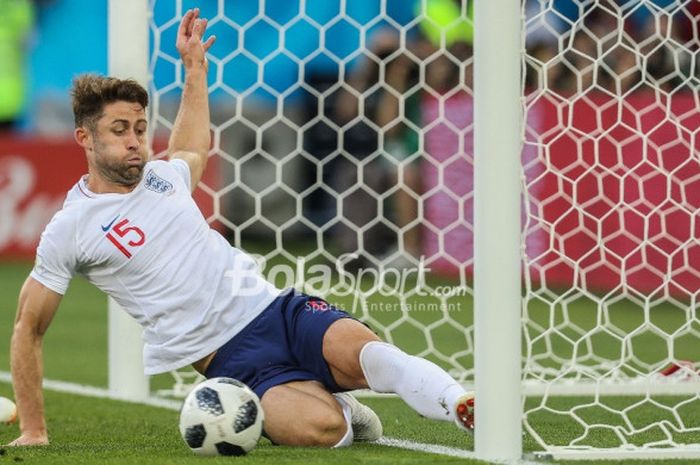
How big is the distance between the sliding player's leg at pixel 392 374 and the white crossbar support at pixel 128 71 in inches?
63.8

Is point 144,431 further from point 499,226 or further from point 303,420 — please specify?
point 499,226

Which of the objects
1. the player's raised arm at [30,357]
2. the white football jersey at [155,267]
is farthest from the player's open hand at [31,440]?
A: the white football jersey at [155,267]

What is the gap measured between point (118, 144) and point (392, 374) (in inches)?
43.9

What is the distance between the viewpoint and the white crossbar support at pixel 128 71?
19.5ft

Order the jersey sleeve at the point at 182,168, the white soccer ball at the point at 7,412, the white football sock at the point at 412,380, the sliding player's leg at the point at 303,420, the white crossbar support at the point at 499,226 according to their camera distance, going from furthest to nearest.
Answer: the white soccer ball at the point at 7,412 < the jersey sleeve at the point at 182,168 < the sliding player's leg at the point at 303,420 < the white football sock at the point at 412,380 < the white crossbar support at the point at 499,226

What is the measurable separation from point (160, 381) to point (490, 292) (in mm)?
3092

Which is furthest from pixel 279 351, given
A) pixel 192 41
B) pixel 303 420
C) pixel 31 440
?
pixel 192 41

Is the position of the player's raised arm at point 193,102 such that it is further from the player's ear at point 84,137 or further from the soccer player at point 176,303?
the player's ear at point 84,137

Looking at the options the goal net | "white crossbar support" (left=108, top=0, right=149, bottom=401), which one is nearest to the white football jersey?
the goal net

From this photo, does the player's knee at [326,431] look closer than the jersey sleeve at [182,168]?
Yes

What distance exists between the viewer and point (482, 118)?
3963 millimetres

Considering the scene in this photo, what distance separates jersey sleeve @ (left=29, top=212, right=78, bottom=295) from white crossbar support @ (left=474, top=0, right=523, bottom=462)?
132 cm

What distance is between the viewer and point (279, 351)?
4.64m

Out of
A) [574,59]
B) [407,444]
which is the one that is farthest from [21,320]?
[574,59]
